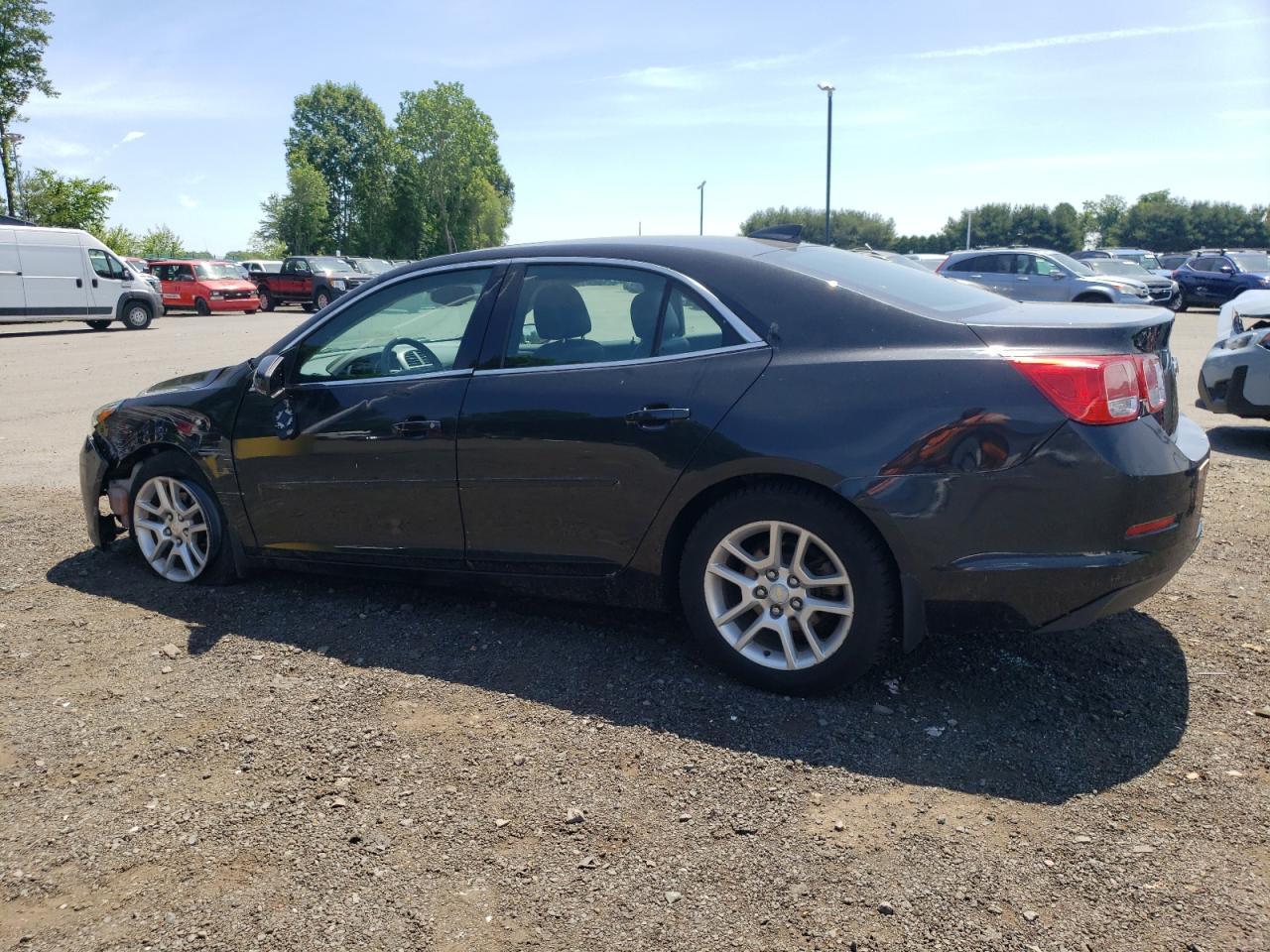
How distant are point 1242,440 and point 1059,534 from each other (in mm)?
6331

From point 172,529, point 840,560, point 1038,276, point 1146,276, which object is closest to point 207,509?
point 172,529

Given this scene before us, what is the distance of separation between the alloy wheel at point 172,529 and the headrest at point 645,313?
236 cm

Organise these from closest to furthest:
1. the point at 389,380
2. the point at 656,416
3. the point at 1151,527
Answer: the point at 1151,527
the point at 656,416
the point at 389,380

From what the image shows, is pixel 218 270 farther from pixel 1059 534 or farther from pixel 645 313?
pixel 1059 534

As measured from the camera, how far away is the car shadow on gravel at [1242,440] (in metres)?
7.78

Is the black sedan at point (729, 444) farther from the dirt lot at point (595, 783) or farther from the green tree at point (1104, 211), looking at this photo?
the green tree at point (1104, 211)

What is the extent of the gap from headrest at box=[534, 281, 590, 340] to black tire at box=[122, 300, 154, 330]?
23828mm

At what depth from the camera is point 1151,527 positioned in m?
3.21

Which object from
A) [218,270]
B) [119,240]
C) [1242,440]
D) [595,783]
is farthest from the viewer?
[119,240]

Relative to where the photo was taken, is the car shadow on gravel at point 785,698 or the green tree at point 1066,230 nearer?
the car shadow on gravel at point 785,698

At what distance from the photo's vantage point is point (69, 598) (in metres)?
4.82

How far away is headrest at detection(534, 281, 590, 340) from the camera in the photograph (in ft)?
13.1

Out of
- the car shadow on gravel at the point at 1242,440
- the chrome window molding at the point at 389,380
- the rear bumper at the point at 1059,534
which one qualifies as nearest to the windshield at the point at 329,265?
the car shadow on gravel at the point at 1242,440

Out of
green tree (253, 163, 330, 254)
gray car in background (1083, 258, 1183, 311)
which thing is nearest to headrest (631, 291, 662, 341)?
gray car in background (1083, 258, 1183, 311)
